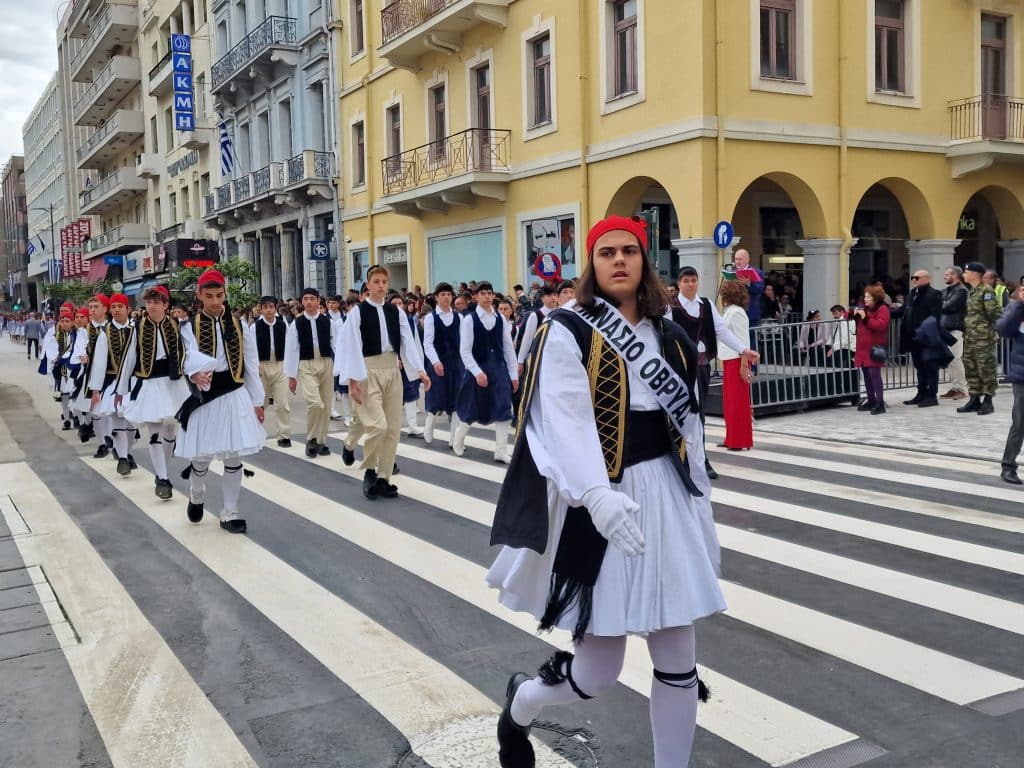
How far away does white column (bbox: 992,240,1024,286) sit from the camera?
2156 centimetres

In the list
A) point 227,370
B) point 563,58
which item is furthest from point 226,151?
point 227,370

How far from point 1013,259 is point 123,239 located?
4472cm

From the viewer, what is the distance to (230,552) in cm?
697

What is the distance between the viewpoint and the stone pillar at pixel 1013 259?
2156 cm

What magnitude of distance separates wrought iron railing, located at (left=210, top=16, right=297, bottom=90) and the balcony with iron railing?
20066 mm

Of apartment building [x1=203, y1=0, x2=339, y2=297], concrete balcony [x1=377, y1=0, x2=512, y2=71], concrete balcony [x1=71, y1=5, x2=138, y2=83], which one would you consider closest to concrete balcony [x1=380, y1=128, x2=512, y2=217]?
concrete balcony [x1=377, y1=0, x2=512, y2=71]

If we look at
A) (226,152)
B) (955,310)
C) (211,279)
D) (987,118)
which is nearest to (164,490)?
(211,279)

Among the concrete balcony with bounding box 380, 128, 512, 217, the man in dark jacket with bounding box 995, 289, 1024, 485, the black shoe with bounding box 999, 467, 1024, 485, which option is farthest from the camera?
the concrete balcony with bounding box 380, 128, 512, 217

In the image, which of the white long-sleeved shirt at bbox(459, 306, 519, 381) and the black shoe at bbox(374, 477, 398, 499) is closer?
the black shoe at bbox(374, 477, 398, 499)

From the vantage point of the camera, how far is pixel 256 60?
32250 millimetres

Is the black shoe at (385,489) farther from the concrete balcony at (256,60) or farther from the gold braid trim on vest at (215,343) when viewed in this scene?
the concrete balcony at (256,60)

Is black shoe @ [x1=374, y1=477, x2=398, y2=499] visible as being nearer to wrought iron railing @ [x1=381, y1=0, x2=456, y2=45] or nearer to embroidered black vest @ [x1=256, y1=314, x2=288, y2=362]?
embroidered black vest @ [x1=256, y1=314, x2=288, y2=362]

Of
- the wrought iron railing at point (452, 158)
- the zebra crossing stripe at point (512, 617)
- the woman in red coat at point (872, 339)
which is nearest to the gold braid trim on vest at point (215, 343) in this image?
the zebra crossing stripe at point (512, 617)

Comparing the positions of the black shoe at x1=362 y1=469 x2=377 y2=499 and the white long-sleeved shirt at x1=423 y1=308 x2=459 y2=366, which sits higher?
the white long-sleeved shirt at x1=423 y1=308 x2=459 y2=366
